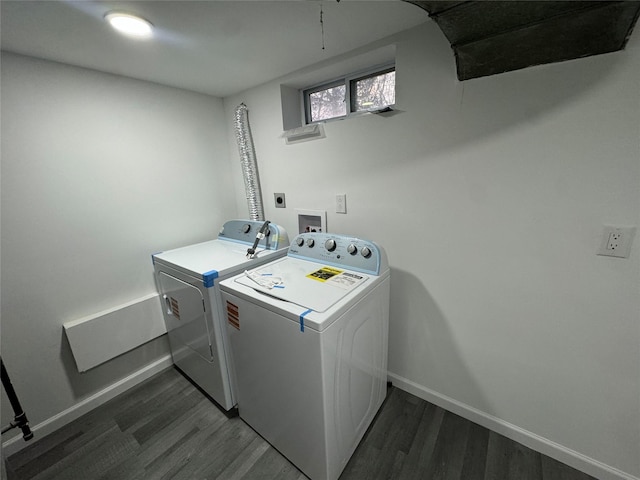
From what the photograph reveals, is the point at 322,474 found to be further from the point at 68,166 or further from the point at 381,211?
the point at 68,166

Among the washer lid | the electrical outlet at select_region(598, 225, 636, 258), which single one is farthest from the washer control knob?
the electrical outlet at select_region(598, 225, 636, 258)

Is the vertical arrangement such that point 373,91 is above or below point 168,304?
above

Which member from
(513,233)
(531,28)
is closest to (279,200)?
(513,233)

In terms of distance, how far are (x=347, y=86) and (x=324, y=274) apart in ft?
4.32

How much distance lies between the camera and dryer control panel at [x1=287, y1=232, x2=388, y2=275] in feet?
4.62

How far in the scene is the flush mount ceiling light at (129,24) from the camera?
3.57ft

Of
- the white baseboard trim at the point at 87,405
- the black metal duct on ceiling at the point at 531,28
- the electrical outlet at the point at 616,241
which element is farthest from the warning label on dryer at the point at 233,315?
the electrical outlet at the point at 616,241

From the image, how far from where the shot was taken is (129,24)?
114 cm

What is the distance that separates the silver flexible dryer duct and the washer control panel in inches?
7.9

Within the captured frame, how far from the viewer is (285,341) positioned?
1.12 metres

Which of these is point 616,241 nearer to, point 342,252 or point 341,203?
point 342,252

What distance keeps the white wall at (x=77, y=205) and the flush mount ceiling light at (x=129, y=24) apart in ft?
2.08

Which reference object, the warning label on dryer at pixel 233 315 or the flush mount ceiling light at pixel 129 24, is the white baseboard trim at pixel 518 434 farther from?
the flush mount ceiling light at pixel 129 24

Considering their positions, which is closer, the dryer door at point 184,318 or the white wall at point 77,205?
the white wall at point 77,205
